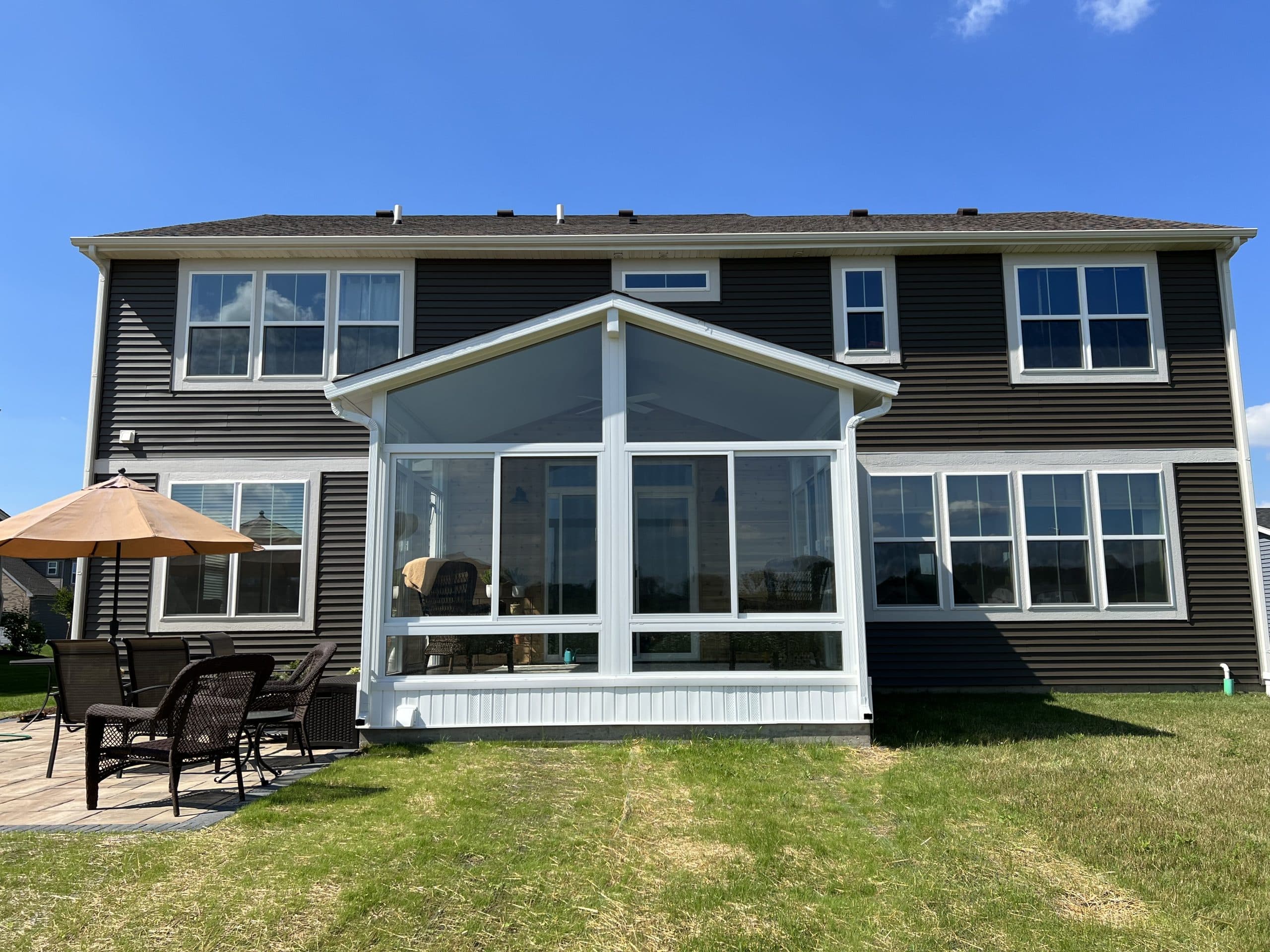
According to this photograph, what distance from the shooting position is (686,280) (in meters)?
10.8

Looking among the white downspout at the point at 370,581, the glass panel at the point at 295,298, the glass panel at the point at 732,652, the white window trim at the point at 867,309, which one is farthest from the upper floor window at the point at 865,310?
the glass panel at the point at 295,298

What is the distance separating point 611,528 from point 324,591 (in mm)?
4478

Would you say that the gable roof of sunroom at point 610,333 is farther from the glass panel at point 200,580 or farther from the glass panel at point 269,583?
the glass panel at point 200,580

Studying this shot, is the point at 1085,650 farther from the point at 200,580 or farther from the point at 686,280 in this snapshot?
the point at 200,580

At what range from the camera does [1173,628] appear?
1008 cm

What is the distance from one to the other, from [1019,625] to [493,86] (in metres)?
10.0

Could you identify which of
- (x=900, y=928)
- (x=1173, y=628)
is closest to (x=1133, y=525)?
(x=1173, y=628)

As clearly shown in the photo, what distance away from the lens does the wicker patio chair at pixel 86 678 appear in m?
6.04

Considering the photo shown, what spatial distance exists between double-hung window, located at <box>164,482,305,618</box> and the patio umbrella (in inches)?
74.9

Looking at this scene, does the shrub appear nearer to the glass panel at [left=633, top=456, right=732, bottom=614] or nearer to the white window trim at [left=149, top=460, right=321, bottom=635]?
the white window trim at [left=149, top=460, right=321, bottom=635]

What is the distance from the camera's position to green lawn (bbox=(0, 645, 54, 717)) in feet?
32.6

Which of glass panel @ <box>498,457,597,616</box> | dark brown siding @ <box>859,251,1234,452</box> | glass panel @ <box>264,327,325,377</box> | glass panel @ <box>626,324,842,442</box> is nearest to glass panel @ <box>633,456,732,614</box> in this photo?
glass panel @ <box>626,324,842,442</box>

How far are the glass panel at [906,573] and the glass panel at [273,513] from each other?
22.3 ft

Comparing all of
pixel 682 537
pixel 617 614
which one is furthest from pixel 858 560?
pixel 617 614
